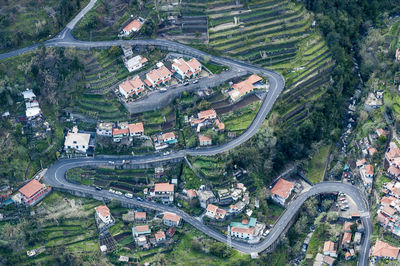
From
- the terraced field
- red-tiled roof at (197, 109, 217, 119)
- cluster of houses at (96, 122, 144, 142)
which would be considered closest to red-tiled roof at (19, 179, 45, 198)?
cluster of houses at (96, 122, 144, 142)

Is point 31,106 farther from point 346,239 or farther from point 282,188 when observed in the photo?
point 346,239

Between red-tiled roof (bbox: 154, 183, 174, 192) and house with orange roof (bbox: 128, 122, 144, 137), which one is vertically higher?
house with orange roof (bbox: 128, 122, 144, 137)

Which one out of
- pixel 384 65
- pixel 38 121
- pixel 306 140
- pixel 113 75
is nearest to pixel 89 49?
pixel 113 75

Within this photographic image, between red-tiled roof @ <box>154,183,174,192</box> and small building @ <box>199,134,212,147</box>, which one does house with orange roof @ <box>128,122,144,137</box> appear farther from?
small building @ <box>199,134,212,147</box>

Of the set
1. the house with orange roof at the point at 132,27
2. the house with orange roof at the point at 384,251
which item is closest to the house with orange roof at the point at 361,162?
the house with orange roof at the point at 384,251

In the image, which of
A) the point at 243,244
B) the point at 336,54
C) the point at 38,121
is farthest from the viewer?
the point at 336,54

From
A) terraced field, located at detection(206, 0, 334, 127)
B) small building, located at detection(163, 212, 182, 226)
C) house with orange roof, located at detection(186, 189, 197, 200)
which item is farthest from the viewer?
terraced field, located at detection(206, 0, 334, 127)

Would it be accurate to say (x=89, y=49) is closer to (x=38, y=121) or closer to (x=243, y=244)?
(x=38, y=121)
